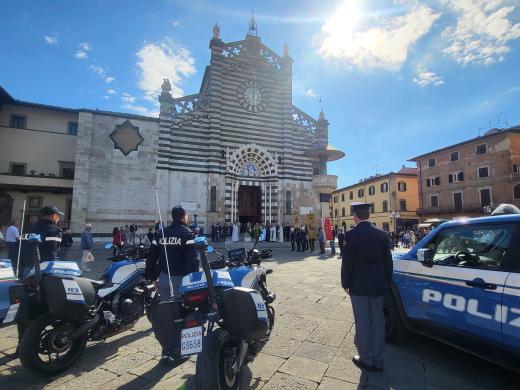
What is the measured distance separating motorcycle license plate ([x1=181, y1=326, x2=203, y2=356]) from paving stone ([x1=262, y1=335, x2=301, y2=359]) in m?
1.39

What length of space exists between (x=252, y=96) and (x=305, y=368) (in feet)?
68.9

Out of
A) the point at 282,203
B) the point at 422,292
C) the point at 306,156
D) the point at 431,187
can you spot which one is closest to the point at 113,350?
the point at 422,292

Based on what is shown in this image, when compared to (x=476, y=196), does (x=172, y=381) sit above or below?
below

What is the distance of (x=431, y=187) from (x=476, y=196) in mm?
4908

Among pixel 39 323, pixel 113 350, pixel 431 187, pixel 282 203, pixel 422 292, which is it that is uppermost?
pixel 431 187

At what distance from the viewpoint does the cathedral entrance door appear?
21.6m

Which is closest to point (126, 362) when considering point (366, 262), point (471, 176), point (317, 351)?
point (317, 351)

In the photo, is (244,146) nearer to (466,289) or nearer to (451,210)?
(466,289)

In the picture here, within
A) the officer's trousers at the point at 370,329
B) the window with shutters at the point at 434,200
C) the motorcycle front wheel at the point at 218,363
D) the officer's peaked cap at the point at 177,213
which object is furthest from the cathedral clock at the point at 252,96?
the window with shutters at the point at 434,200

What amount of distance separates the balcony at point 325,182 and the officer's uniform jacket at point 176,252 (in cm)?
1827

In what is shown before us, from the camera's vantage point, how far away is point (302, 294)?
605cm

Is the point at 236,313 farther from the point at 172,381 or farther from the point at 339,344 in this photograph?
the point at 339,344

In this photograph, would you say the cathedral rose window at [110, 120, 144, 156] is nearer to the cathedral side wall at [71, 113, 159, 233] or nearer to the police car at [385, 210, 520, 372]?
the cathedral side wall at [71, 113, 159, 233]

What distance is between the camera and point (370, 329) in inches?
119
